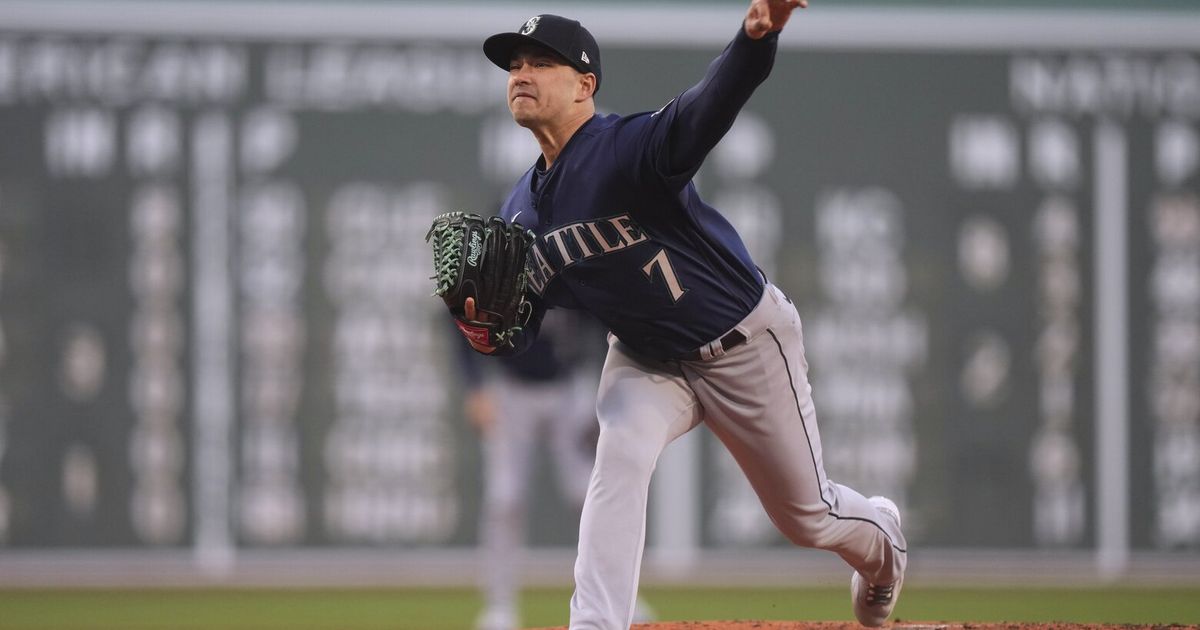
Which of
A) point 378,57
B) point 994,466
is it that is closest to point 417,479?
point 378,57

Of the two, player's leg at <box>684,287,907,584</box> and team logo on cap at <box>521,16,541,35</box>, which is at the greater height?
team logo on cap at <box>521,16,541,35</box>

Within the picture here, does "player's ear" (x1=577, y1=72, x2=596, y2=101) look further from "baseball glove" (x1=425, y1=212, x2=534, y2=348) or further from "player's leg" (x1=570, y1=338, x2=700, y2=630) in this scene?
"player's leg" (x1=570, y1=338, x2=700, y2=630)

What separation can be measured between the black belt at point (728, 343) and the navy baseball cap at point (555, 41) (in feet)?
2.29

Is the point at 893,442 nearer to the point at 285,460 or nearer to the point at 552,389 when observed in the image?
the point at 552,389

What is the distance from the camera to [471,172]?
281 inches

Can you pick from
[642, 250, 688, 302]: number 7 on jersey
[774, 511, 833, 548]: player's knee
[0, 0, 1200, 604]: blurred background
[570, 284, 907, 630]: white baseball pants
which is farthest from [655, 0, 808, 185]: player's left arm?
[0, 0, 1200, 604]: blurred background

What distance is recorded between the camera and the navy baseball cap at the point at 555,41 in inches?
128

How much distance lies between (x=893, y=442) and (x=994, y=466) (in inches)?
20.9

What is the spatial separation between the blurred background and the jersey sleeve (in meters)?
3.93

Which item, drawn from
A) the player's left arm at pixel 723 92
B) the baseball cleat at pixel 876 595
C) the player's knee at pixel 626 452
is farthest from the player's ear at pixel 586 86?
the baseball cleat at pixel 876 595

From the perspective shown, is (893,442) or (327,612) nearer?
(327,612)

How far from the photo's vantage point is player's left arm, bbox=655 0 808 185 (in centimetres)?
284

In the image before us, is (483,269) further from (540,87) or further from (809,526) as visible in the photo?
(809,526)

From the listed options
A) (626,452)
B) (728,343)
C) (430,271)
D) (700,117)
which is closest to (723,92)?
(700,117)
